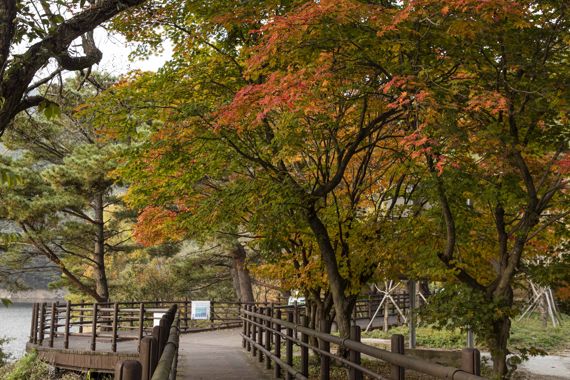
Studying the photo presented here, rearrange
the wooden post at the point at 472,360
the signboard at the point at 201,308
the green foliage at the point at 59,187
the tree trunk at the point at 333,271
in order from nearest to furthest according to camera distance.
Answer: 1. the wooden post at the point at 472,360
2. the tree trunk at the point at 333,271
3. the green foliage at the point at 59,187
4. the signboard at the point at 201,308

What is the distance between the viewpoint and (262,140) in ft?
35.3

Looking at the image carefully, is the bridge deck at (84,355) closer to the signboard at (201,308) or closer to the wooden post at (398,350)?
the signboard at (201,308)

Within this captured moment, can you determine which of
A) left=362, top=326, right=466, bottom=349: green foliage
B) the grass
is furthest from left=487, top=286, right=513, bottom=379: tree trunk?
left=362, top=326, right=466, bottom=349: green foliage

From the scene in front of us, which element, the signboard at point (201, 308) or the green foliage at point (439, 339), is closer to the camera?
the green foliage at point (439, 339)

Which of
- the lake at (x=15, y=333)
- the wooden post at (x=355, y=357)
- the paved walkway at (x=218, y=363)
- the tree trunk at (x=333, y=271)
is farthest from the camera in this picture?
the lake at (x=15, y=333)

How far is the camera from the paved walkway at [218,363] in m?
11.3

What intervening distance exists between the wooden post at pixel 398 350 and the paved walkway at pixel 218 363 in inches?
266

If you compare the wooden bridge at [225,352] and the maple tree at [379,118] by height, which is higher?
the maple tree at [379,118]

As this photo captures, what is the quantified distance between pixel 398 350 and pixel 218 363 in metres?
9.34

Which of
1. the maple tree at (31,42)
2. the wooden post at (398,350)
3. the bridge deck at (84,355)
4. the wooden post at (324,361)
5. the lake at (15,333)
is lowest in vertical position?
the lake at (15,333)

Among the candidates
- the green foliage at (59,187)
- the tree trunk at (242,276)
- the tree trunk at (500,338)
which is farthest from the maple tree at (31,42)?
the tree trunk at (242,276)

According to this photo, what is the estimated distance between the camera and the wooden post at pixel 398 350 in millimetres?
4578

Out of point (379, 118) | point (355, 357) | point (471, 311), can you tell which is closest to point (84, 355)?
point (379, 118)

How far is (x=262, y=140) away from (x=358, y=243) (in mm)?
2782
